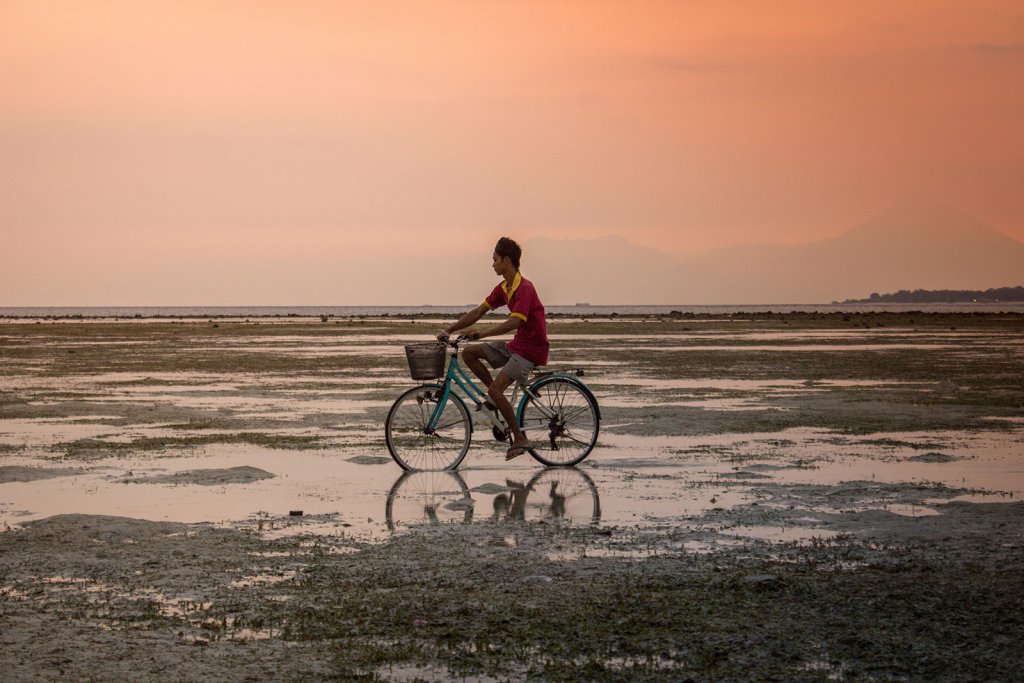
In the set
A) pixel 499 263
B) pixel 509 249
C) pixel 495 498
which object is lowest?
pixel 495 498

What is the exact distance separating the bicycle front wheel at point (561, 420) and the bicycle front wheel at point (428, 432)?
0.79 metres

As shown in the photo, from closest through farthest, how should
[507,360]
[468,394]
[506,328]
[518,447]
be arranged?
1. [506,328]
2. [507,360]
3. [468,394]
4. [518,447]

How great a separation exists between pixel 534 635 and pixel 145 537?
4.33 m

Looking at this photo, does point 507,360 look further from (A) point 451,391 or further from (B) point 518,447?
(B) point 518,447

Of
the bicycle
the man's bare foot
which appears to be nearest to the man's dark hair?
the bicycle

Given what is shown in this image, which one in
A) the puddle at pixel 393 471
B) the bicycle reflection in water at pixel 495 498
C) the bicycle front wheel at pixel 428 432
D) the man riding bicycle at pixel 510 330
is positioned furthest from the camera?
the bicycle front wheel at pixel 428 432

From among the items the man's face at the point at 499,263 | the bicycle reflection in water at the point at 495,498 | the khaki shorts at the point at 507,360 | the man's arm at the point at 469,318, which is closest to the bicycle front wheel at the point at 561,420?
the bicycle reflection in water at the point at 495,498

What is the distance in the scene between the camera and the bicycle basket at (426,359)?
43.1 feet

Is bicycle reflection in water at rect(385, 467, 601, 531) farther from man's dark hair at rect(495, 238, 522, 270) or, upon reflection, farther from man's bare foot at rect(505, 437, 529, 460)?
man's dark hair at rect(495, 238, 522, 270)

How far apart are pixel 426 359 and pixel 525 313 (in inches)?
48.6

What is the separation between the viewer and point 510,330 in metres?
13.2

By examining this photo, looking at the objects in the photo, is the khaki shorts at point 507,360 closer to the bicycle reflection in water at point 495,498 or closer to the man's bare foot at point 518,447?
the man's bare foot at point 518,447

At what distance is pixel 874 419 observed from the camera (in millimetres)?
Answer: 19609

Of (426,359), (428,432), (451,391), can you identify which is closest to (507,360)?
(451,391)
